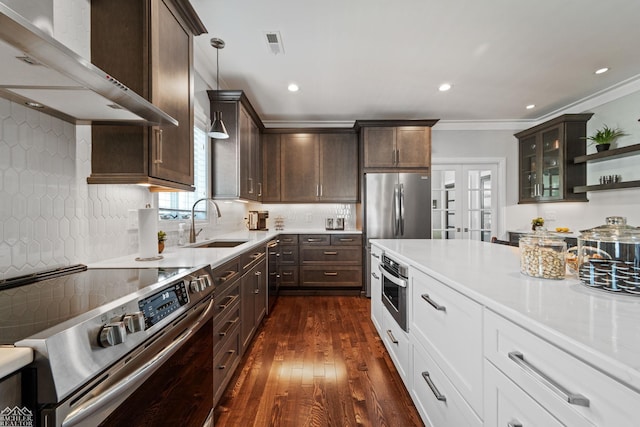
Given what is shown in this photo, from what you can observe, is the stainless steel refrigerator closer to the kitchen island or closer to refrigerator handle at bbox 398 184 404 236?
refrigerator handle at bbox 398 184 404 236

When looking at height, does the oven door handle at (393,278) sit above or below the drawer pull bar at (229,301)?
above

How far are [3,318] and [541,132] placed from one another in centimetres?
566

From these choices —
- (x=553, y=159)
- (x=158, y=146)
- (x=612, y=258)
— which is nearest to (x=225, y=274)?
(x=158, y=146)

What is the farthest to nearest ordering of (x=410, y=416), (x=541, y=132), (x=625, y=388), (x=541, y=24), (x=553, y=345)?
(x=541, y=132) → (x=541, y=24) → (x=410, y=416) → (x=553, y=345) → (x=625, y=388)

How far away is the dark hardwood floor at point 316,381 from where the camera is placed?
1.66 meters

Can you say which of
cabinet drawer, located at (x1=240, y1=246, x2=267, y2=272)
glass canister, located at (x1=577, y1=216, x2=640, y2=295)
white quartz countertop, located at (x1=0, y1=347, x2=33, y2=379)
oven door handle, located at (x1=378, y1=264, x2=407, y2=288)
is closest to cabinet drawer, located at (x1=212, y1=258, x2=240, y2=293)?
cabinet drawer, located at (x1=240, y1=246, x2=267, y2=272)

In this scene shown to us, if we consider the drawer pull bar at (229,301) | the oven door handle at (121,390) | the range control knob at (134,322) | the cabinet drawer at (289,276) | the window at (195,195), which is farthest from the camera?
the cabinet drawer at (289,276)

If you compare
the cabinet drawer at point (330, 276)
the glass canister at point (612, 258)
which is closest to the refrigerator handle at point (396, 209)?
the cabinet drawer at point (330, 276)

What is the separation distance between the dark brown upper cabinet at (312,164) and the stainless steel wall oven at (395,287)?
2.33m

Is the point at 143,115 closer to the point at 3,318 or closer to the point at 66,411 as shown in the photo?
the point at 3,318

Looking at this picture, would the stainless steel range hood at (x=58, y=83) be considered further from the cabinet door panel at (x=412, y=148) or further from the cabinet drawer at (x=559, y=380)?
the cabinet door panel at (x=412, y=148)

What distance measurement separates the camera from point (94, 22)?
1.50 metres

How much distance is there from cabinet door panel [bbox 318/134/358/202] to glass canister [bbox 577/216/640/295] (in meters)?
3.59

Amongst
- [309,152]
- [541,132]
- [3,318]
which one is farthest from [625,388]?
[541,132]
